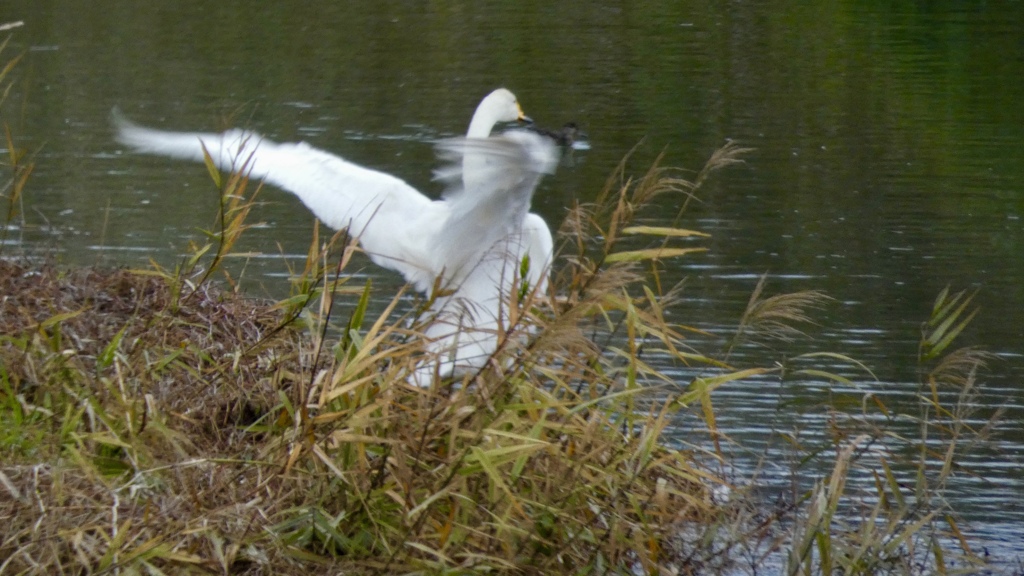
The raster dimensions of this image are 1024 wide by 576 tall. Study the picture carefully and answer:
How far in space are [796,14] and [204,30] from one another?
7136mm

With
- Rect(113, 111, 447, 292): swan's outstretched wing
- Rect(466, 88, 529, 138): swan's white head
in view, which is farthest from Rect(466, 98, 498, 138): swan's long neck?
Rect(113, 111, 447, 292): swan's outstretched wing

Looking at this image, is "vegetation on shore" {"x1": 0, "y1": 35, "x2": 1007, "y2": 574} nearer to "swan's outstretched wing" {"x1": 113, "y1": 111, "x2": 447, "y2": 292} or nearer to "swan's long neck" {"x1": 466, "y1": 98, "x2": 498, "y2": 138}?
"swan's outstretched wing" {"x1": 113, "y1": 111, "x2": 447, "y2": 292}

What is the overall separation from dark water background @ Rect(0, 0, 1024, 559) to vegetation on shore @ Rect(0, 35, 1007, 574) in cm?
49

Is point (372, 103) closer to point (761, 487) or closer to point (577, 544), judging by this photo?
point (761, 487)

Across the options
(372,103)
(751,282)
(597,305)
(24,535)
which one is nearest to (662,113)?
(372,103)

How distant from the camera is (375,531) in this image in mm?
3020

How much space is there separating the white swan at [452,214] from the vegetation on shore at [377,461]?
0.13 metres

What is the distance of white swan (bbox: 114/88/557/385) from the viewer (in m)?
3.17

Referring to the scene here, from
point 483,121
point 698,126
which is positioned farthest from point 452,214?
point 698,126

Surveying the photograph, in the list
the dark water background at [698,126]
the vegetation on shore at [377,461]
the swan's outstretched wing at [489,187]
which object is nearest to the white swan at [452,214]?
the swan's outstretched wing at [489,187]

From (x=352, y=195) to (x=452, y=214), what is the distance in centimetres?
81

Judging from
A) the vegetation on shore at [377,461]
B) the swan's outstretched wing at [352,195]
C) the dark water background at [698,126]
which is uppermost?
the swan's outstretched wing at [352,195]

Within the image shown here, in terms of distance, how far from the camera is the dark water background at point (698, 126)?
5613 millimetres

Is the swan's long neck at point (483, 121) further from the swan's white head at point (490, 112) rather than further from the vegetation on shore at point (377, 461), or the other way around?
the vegetation on shore at point (377, 461)
